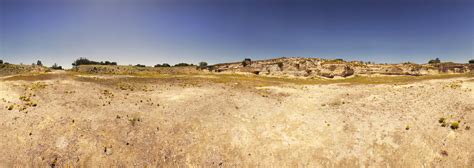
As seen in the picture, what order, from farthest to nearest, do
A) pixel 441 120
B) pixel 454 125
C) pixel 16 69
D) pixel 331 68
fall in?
pixel 331 68
pixel 16 69
pixel 441 120
pixel 454 125

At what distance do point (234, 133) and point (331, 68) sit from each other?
215ft

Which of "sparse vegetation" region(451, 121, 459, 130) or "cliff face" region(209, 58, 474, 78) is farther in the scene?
"cliff face" region(209, 58, 474, 78)

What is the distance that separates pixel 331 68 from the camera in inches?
2972

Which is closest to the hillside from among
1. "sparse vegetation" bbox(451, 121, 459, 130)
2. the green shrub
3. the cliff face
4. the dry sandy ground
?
the dry sandy ground

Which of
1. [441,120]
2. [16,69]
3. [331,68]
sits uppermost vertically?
[16,69]

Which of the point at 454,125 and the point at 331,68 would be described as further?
the point at 331,68

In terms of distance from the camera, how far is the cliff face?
7344cm

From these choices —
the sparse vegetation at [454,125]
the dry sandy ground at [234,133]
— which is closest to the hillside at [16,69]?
the dry sandy ground at [234,133]

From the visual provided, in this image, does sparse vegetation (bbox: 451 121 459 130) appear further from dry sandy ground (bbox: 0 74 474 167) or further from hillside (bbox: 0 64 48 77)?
hillside (bbox: 0 64 48 77)

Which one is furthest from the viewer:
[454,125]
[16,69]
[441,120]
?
[16,69]

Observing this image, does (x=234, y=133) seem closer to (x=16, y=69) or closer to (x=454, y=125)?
(x=454, y=125)

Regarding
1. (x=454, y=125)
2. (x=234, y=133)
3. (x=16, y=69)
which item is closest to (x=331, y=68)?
(x=454, y=125)

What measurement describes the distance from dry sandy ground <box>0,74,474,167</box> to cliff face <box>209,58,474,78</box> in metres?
48.9

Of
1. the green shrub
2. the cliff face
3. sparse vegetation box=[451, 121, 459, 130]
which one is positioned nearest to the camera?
sparse vegetation box=[451, 121, 459, 130]
